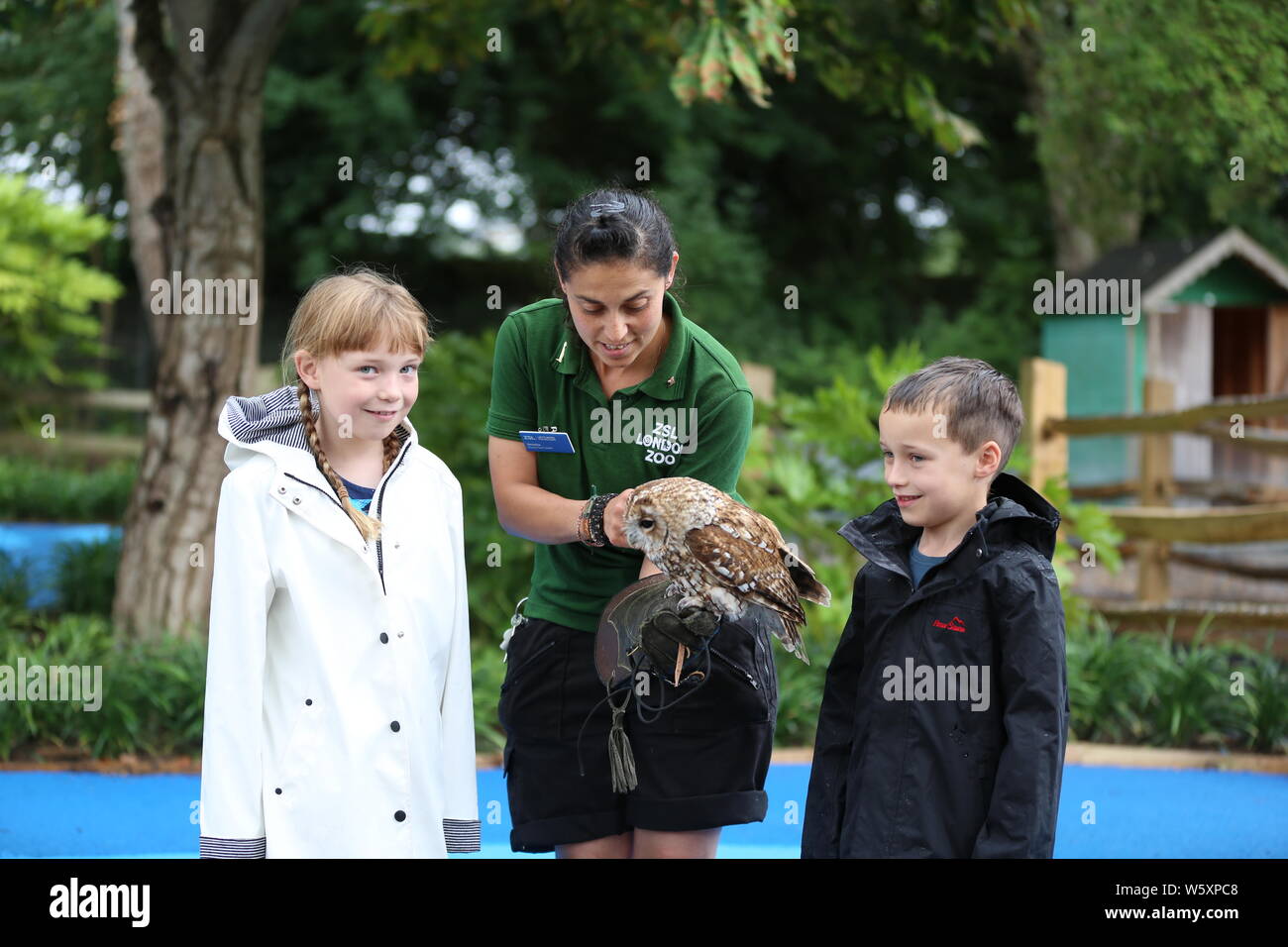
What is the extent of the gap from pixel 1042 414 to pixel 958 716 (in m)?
5.32

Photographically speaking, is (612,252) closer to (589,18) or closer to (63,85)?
(589,18)

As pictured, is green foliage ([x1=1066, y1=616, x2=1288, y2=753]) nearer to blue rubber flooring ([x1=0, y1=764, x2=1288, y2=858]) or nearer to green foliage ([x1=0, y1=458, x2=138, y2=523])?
blue rubber flooring ([x1=0, y1=764, x2=1288, y2=858])

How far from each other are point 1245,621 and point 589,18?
5.10 m

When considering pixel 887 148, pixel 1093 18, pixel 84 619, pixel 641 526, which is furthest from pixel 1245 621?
pixel 887 148

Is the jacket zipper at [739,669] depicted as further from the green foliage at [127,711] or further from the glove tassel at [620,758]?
the green foliage at [127,711]

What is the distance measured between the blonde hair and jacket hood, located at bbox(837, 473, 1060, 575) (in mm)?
960

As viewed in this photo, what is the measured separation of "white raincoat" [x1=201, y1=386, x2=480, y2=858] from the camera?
7.63 feet

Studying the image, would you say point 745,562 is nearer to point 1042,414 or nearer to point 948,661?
point 948,661

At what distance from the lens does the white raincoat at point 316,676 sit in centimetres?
233

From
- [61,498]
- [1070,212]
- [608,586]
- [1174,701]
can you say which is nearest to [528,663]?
[608,586]

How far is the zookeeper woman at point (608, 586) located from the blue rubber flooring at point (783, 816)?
160 cm

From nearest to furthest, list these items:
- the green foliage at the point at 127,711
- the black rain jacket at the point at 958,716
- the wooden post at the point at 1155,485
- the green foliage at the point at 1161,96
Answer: the black rain jacket at the point at 958,716 → the green foliage at the point at 127,711 → the green foliage at the point at 1161,96 → the wooden post at the point at 1155,485

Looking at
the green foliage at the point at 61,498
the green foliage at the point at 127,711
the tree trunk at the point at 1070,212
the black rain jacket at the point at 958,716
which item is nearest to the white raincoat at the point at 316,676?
the black rain jacket at the point at 958,716

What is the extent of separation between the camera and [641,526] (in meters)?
2.37
